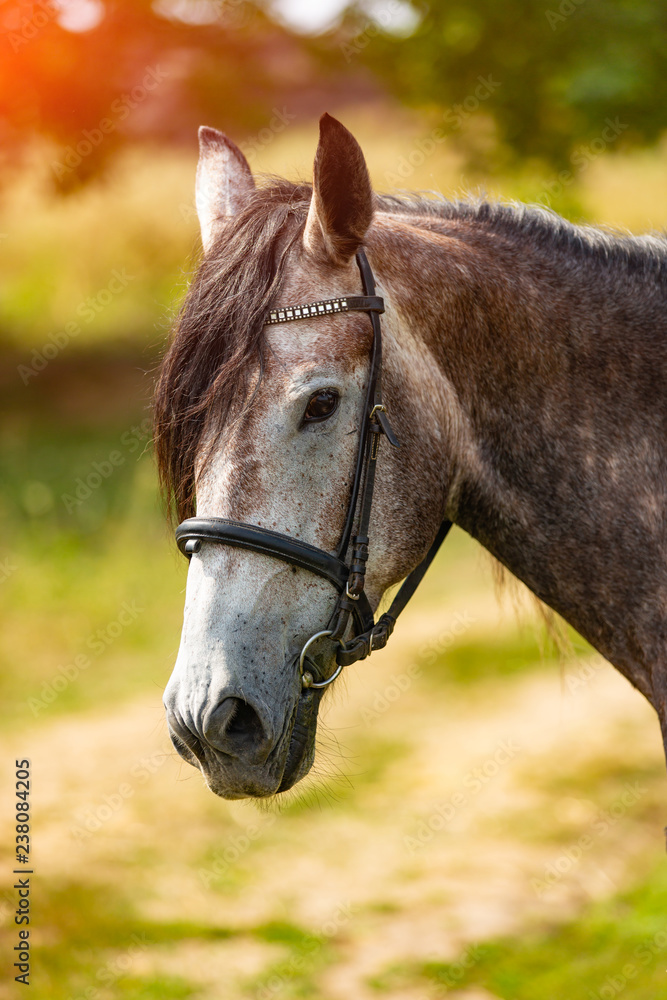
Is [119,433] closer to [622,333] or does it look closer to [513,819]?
[513,819]

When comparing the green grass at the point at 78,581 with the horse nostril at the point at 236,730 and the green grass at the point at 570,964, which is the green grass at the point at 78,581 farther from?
the horse nostril at the point at 236,730

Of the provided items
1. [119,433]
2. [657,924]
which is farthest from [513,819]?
[119,433]

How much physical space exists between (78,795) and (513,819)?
3107 millimetres

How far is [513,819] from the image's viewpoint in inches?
222

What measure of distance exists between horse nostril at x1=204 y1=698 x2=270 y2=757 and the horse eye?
0.70 m

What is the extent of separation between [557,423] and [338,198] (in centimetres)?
84

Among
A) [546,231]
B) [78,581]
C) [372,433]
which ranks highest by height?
[78,581]

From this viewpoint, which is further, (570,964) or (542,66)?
(542,66)

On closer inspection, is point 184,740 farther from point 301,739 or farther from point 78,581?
point 78,581

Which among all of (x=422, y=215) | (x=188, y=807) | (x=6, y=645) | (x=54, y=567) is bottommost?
(x=188, y=807)

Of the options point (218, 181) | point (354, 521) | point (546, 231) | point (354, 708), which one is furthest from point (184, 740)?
point (354, 708)

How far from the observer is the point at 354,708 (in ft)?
24.0

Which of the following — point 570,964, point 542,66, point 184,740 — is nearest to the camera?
point 184,740

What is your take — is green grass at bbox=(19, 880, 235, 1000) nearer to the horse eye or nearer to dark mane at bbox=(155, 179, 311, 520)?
dark mane at bbox=(155, 179, 311, 520)
